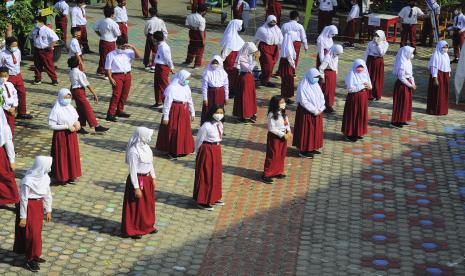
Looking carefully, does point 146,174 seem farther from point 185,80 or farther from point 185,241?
point 185,80

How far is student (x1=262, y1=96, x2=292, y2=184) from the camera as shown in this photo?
591 inches

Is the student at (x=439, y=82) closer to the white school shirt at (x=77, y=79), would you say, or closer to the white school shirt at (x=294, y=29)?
the white school shirt at (x=294, y=29)

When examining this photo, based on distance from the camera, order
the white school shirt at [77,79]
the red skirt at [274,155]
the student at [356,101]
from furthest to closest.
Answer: the student at [356,101]
the white school shirt at [77,79]
the red skirt at [274,155]

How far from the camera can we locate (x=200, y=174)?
45.2 ft

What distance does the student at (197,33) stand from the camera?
21672 millimetres

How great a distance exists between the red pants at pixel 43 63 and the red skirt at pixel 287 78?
4844mm

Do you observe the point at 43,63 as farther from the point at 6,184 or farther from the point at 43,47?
the point at 6,184

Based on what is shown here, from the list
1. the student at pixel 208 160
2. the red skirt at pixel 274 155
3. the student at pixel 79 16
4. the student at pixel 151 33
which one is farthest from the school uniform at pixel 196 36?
the student at pixel 208 160

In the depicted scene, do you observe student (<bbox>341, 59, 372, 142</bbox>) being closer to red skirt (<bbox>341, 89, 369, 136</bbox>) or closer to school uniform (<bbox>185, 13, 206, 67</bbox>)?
red skirt (<bbox>341, 89, 369, 136</bbox>)

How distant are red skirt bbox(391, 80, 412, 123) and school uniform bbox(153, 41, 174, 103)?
14.5ft

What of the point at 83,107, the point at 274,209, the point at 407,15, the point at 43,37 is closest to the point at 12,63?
the point at 83,107

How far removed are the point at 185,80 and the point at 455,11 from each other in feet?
36.1

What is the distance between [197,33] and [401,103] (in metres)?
5.72

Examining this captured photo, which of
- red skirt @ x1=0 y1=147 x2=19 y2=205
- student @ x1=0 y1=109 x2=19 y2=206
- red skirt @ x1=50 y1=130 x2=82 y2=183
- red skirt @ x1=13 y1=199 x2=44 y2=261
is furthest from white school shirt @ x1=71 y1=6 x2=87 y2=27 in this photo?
red skirt @ x1=13 y1=199 x2=44 y2=261
